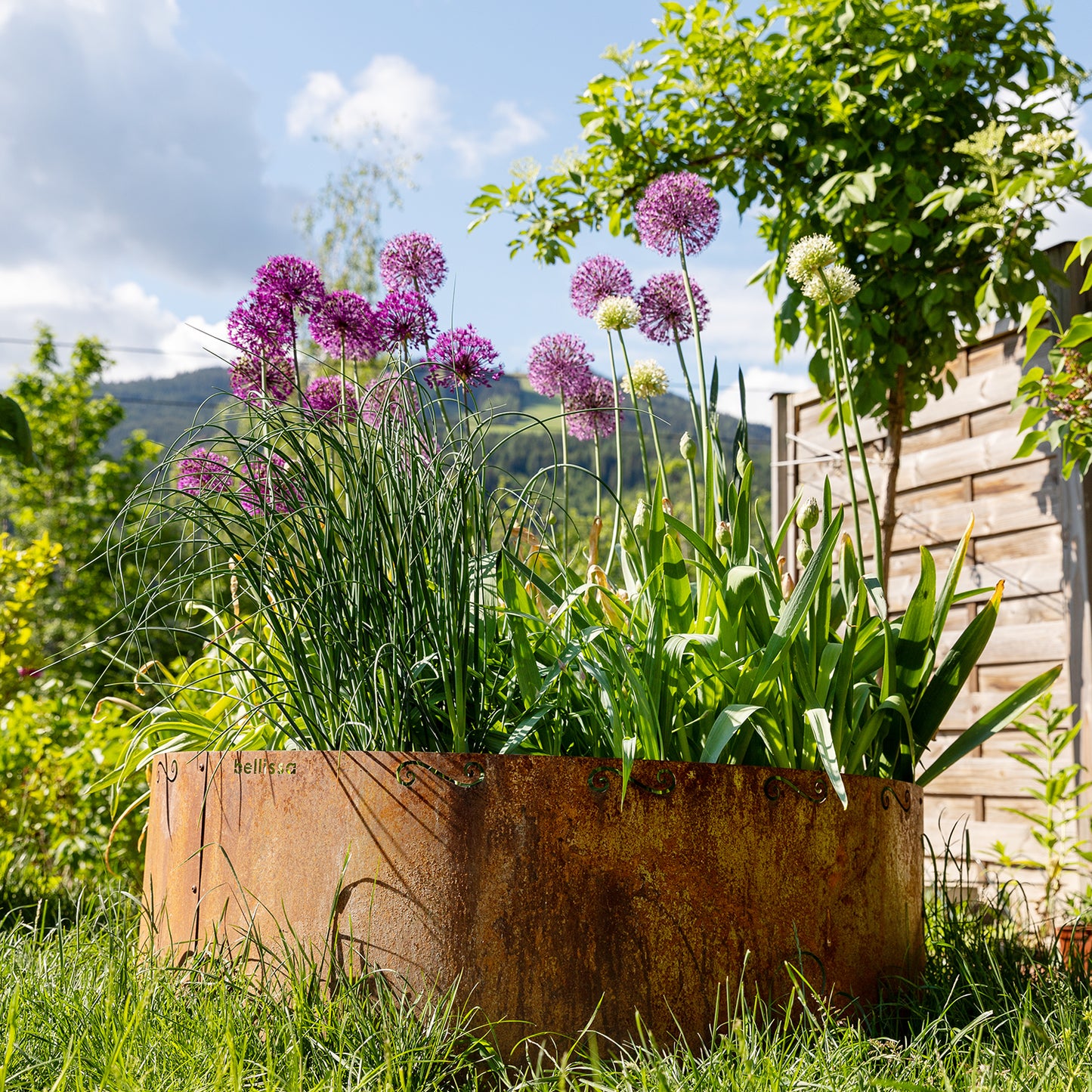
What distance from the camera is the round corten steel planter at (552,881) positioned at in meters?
1.11

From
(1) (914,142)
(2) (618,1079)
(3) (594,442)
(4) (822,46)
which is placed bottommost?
(2) (618,1079)

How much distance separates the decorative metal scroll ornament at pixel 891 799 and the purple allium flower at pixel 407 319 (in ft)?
3.55

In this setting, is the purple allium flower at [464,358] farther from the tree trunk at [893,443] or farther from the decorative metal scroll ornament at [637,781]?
the tree trunk at [893,443]

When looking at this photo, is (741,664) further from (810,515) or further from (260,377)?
(260,377)

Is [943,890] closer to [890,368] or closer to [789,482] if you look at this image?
[890,368]

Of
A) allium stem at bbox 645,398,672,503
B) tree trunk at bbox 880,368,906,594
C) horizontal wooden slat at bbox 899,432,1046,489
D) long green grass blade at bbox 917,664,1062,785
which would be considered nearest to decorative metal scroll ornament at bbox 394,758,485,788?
allium stem at bbox 645,398,672,503

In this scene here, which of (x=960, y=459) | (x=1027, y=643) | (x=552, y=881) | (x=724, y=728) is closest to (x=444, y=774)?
(x=552, y=881)

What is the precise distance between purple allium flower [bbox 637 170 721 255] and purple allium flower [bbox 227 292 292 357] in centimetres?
75

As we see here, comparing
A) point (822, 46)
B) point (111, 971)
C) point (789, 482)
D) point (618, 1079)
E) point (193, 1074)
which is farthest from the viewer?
point (789, 482)

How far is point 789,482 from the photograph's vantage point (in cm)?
463

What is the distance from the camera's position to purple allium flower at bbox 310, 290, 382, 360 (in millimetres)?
1631

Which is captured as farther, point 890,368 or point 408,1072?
point 890,368

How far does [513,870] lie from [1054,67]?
3.51m

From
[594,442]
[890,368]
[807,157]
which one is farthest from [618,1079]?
[807,157]
